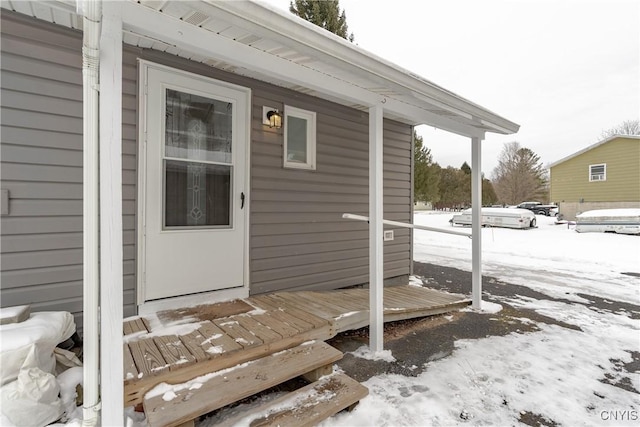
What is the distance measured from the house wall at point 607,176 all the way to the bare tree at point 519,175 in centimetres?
933

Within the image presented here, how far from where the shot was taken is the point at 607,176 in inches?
565

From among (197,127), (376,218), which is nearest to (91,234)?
(197,127)

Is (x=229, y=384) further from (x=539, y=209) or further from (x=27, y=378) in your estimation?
(x=539, y=209)

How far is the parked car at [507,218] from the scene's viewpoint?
13.7 metres

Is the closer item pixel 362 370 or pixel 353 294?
pixel 362 370

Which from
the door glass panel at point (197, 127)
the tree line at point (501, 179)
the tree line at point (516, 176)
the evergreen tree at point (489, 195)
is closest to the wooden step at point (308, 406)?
the door glass panel at point (197, 127)

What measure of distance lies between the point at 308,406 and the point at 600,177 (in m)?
19.2

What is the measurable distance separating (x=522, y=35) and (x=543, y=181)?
22.4 metres

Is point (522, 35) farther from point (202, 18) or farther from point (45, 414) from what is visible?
point (45, 414)

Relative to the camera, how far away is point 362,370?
232 cm

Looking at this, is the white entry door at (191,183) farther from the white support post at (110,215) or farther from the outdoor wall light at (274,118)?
the white support post at (110,215)

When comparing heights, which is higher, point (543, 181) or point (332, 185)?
point (543, 181)

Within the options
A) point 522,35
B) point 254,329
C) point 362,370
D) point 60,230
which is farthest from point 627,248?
point 60,230

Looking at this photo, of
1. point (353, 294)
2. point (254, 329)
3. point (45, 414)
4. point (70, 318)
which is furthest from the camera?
point (353, 294)
